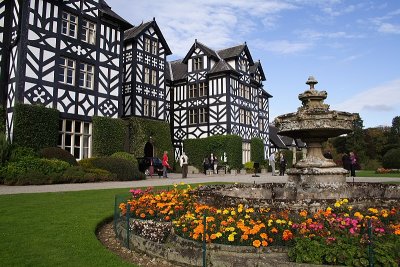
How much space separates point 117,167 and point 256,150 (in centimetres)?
1916

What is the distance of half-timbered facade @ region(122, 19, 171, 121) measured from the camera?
28.4m

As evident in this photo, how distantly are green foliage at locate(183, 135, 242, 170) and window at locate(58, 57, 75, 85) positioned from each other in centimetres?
1463

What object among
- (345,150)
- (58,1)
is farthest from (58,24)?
(345,150)

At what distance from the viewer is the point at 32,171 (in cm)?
1588

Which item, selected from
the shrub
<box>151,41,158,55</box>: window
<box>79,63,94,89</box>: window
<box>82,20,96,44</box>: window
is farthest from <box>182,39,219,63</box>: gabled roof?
the shrub

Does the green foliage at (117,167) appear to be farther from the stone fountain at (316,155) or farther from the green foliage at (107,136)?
the stone fountain at (316,155)

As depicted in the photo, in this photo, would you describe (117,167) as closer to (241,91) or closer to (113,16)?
(113,16)

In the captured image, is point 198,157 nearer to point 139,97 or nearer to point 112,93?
point 139,97

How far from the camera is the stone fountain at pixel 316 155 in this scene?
299 inches

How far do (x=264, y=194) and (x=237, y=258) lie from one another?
4.32 m

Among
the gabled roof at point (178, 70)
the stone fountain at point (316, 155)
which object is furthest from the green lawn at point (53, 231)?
the gabled roof at point (178, 70)

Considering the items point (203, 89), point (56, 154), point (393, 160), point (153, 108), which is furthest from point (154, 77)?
point (393, 160)

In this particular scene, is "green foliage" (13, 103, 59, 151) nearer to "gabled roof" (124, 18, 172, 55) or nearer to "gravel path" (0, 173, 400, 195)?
"gravel path" (0, 173, 400, 195)

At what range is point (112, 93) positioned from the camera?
2466 centimetres
